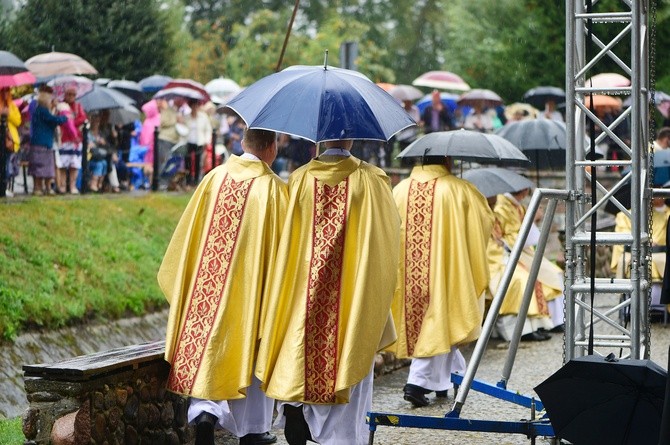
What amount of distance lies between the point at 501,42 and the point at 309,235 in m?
25.8

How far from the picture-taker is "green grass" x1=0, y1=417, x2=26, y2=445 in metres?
7.14

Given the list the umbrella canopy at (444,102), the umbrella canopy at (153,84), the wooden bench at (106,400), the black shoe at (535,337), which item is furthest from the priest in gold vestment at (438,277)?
the umbrella canopy at (444,102)

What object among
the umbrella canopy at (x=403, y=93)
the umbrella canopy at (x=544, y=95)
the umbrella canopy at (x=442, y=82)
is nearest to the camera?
the umbrella canopy at (x=403, y=93)

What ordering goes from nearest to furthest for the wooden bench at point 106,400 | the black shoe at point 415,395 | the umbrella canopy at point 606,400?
the umbrella canopy at point 606,400, the wooden bench at point 106,400, the black shoe at point 415,395

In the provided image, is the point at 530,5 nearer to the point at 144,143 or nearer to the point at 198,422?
the point at 144,143

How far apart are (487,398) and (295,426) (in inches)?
110

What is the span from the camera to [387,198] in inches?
278

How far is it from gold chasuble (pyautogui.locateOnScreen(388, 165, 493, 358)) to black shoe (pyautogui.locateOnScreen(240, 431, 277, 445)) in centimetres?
172

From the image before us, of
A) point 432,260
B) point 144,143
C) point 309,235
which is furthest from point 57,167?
point 309,235

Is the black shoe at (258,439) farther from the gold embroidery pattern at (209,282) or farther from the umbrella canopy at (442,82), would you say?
the umbrella canopy at (442,82)

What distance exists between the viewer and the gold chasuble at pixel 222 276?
268 inches

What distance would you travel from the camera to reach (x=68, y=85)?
1694cm

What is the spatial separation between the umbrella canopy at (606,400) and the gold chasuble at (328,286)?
1.42m

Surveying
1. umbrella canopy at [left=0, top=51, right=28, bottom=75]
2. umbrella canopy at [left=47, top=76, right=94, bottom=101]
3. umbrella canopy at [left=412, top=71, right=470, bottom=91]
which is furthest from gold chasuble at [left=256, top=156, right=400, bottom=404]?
umbrella canopy at [left=412, top=71, right=470, bottom=91]
